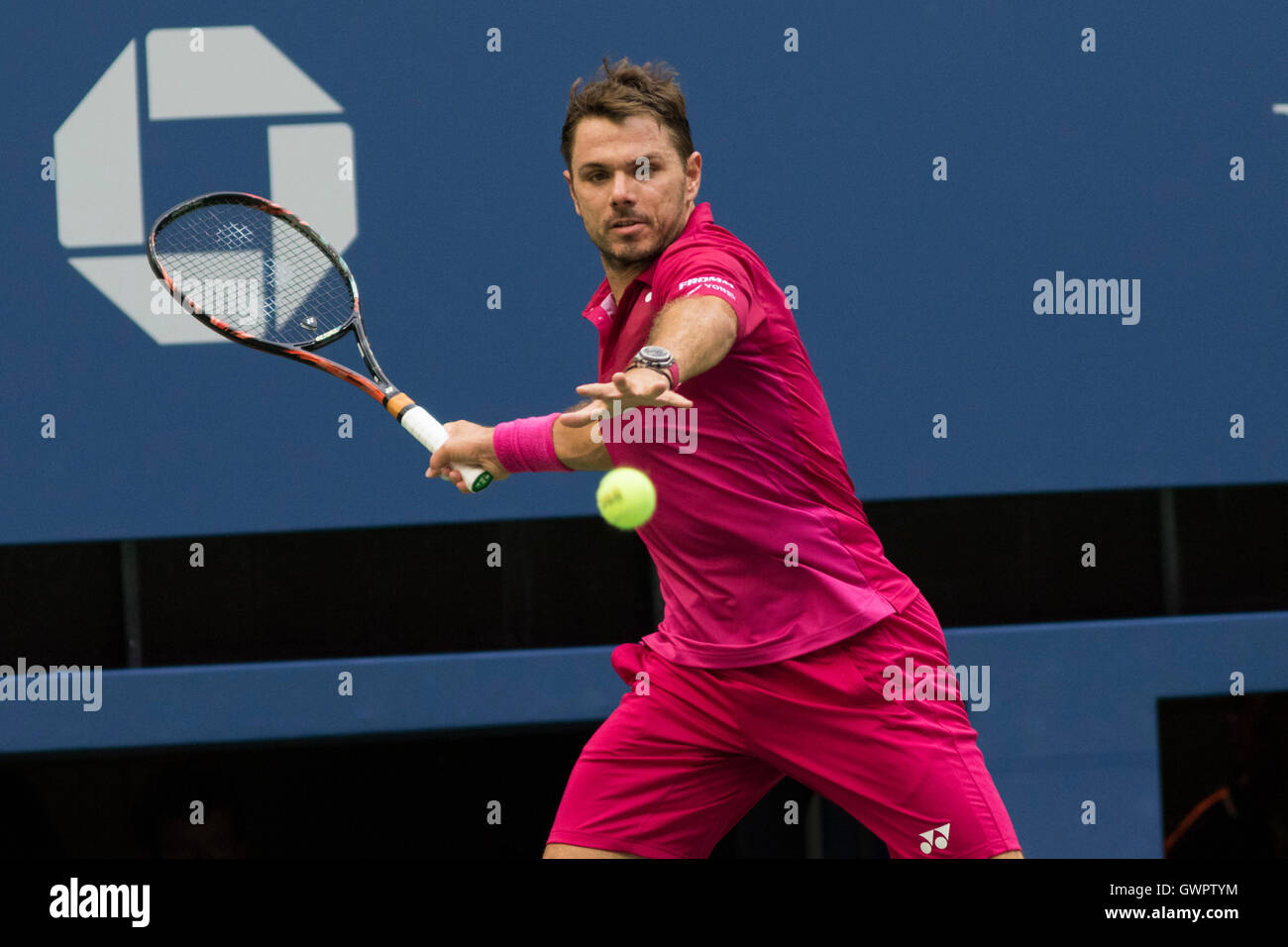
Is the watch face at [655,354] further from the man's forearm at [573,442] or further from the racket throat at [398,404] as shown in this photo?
the racket throat at [398,404]

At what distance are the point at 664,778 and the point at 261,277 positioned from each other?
1501 millimetres

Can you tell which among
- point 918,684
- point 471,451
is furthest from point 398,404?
point 918,684

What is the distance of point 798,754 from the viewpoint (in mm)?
2285

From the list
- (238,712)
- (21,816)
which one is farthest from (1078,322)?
(21,816)

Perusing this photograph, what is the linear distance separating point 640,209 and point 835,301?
1.48 meters

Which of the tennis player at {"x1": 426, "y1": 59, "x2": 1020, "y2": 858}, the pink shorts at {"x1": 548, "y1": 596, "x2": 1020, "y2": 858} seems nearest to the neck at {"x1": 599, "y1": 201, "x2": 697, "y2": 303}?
the tennis player at {"x1": 426, "y1": 59, "x2": 1020, "y2": 858}

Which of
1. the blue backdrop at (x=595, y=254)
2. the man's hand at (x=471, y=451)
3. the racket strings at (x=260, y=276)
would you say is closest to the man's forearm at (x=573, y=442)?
the man's hand at (x=471, y=451)

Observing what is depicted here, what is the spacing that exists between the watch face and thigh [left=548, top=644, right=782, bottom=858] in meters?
0.76

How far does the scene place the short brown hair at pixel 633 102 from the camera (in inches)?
93.2

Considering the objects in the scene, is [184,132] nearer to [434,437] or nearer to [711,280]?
[434,437]

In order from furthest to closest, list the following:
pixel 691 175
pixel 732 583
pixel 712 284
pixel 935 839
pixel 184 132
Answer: pixel 184 132 → pixel 691 175 → pixel 732 583 → pixel 935 839 → pixel 712 284

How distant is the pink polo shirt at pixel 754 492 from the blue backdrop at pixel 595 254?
137 centimetres
